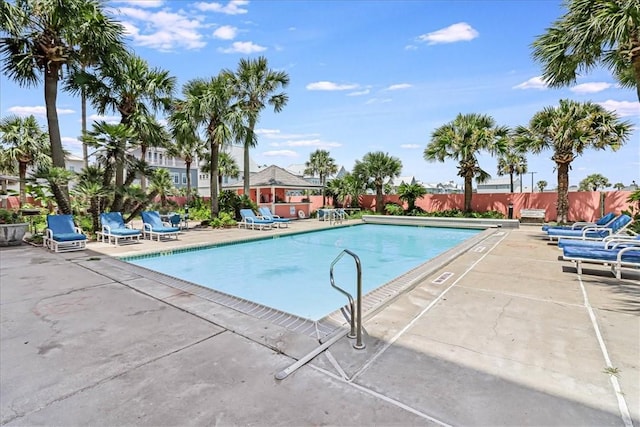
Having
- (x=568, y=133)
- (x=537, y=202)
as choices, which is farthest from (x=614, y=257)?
(x=537, y=202)

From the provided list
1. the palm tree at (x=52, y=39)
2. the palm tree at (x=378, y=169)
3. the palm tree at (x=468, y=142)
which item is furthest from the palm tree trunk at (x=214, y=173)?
the palm tree at (x=468, y=142)

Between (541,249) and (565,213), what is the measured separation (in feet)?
23.4

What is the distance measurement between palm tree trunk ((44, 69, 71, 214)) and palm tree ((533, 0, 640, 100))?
48.5 ft

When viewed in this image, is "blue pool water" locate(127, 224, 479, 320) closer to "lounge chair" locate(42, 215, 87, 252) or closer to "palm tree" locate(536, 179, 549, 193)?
"lounge chair" locate(42, 215, 87, 252)

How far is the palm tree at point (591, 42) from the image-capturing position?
20.0 feet

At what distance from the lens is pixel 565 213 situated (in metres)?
14.1

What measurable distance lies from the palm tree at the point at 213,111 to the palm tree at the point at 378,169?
950cm

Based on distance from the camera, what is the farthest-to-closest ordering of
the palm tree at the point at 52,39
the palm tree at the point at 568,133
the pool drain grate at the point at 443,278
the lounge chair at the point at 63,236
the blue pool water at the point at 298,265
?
the palm tree at the point at 568,133 < the palm tree at the point at 52,39 < the lounge chair at the point at 63,236 < the blue pool water at the point at 298,265 < the pool drain grate at the point at 443,278

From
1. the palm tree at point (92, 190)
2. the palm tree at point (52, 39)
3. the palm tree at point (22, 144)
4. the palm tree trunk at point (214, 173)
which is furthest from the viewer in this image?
the palm tree at point (22, 144)

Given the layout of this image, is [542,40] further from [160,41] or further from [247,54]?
[247,54]

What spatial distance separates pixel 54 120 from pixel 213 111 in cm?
576

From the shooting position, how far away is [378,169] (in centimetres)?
2106

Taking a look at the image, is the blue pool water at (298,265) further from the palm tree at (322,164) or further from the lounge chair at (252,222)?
the palm tree at (322,164)

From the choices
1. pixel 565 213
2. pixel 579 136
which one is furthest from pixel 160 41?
pixel 565 213
